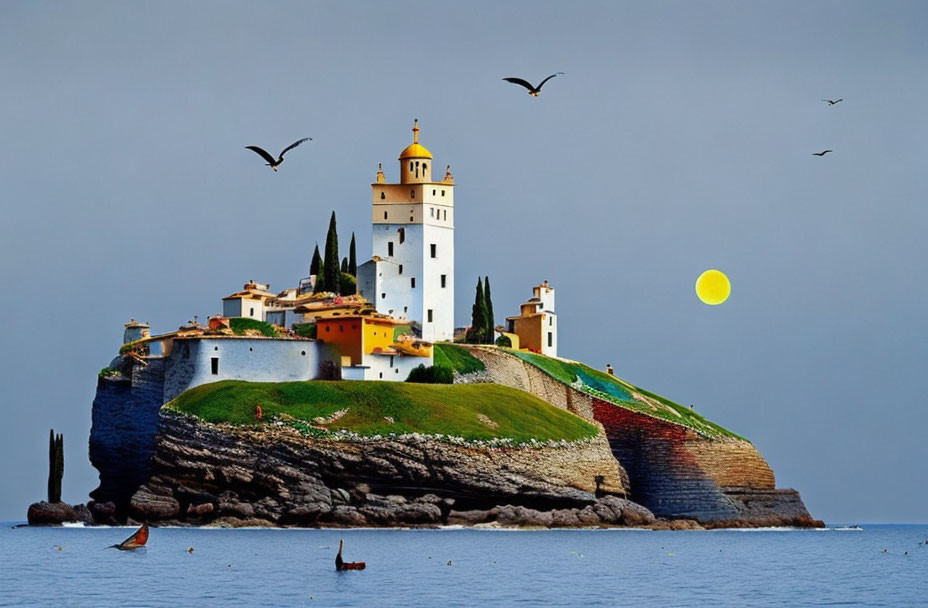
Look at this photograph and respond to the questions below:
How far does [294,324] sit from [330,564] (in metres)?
42.8

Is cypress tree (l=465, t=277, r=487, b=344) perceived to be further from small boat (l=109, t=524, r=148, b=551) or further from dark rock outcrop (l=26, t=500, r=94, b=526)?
small boat (l=109, t=524, r=148, b=551)

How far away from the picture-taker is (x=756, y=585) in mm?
67188

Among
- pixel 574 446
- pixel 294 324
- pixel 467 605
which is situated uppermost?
pixel 294 324

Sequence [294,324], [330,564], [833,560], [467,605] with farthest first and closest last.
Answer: [294,324] < [833,560] < [330,564] < [467,605]

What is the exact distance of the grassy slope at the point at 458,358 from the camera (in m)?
115

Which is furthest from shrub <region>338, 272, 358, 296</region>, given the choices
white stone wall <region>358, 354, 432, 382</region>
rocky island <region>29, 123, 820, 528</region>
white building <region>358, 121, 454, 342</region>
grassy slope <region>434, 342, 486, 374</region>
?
white stone wall <region>358, 354, 432, 382</region>

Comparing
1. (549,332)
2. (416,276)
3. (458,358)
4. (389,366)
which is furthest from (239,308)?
(549,332)

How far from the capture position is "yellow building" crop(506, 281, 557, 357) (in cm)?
12850

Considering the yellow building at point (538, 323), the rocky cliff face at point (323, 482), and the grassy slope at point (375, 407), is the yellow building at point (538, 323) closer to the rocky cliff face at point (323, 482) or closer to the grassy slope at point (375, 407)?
the grassy slope at point (375, 407)

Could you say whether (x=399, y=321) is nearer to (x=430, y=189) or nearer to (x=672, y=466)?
(x=430, y=189)

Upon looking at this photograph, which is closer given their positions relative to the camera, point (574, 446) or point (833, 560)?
point (833, 560)

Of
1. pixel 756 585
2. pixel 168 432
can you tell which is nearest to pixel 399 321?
pixel 168 432

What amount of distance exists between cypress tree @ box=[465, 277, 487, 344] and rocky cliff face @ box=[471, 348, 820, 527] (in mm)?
3491

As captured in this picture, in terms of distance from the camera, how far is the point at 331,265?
120062mm
